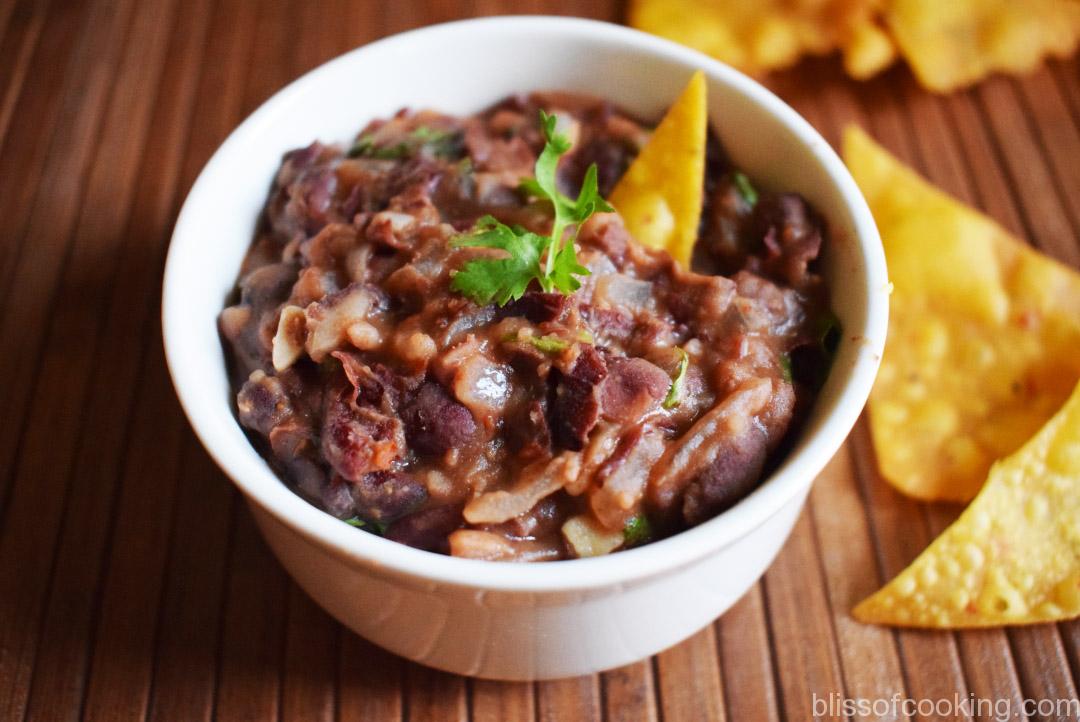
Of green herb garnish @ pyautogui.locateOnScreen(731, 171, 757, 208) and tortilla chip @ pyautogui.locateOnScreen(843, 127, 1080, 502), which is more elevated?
green herb garnish @ pyautogui.locateOnScreen(731, 171, 757, 208)

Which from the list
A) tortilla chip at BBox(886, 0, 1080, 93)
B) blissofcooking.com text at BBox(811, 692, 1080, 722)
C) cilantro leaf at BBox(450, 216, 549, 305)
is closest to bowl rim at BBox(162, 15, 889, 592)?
cilantro leaf at BBox(450, 216, 549, 305)

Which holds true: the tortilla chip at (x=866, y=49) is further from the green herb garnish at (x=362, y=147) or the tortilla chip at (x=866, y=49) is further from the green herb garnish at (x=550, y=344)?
the green herb garnish at (x=550, y=344)

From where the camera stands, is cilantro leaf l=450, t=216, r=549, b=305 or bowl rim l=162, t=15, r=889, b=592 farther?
cilantro leaf l=450, t=216, r=549, b=305

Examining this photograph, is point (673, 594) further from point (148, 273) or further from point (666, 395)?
point (148, 273)

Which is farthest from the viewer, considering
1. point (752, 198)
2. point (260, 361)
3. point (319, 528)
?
point (752, 198)

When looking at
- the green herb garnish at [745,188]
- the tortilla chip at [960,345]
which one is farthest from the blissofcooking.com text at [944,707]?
the green herb garnish at [745,188]

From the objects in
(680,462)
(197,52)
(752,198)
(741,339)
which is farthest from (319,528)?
(197,52)

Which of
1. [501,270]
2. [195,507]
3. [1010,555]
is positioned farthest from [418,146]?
[1010,555]

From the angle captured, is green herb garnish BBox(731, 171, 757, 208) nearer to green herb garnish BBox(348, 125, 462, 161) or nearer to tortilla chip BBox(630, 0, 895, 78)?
green herb garnish BBox(348, 125, 462, 161)

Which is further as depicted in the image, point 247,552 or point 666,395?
point 247,552
